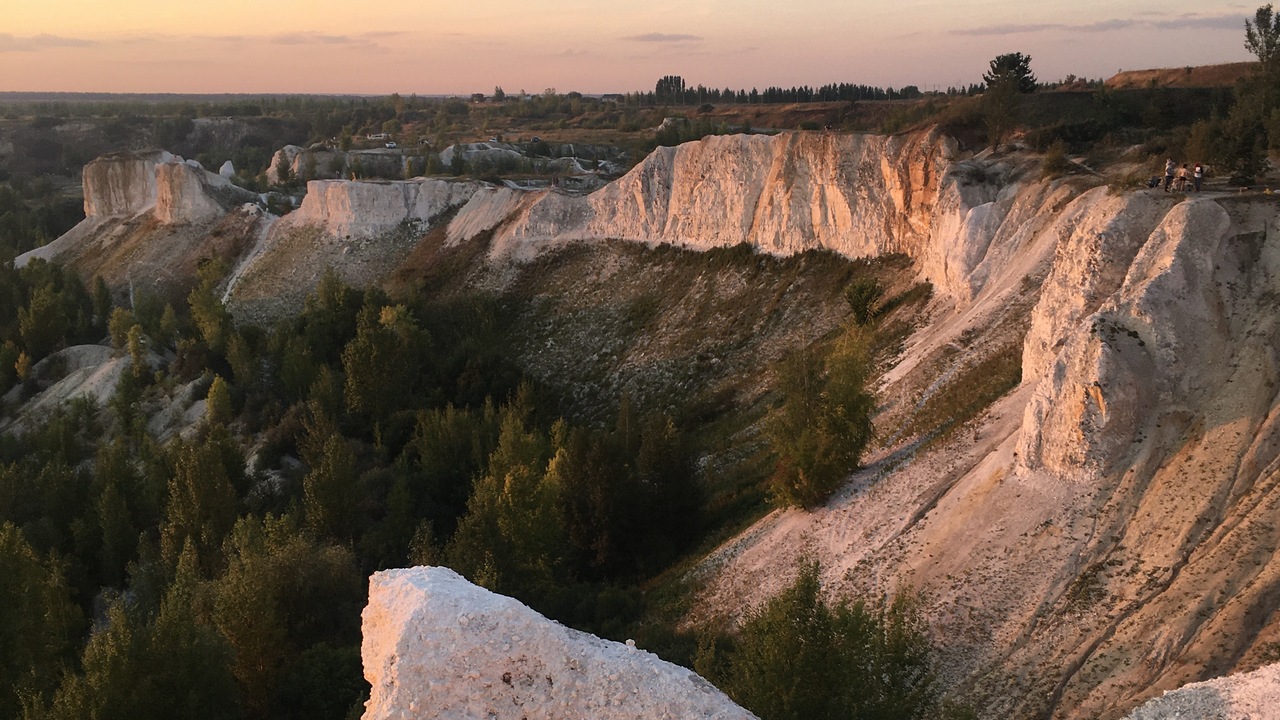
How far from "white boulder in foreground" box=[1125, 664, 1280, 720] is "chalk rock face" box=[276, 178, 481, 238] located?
5442cm

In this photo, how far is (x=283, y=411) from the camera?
4019 cm

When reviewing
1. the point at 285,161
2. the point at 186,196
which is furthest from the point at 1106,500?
the point at 285,161

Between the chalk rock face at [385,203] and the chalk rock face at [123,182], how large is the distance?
2282 cm

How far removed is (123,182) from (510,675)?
77.9 metres

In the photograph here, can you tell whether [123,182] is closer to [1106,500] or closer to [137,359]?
[137,359]

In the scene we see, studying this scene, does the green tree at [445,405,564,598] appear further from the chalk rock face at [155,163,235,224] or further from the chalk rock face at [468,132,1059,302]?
the chalk rock face at [155,163,235,224]

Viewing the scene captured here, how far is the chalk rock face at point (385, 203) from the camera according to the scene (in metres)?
60.6

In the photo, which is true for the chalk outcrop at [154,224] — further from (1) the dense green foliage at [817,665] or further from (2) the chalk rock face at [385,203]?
(1) the dense green foliage at [817,665]

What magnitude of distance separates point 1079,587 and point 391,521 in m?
18.9

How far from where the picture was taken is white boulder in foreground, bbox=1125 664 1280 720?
966 centimetres

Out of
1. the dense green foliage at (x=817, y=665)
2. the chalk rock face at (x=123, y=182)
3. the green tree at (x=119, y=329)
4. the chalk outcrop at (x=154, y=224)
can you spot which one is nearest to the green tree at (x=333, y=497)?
the dense green foliage at (x=817, y=665)

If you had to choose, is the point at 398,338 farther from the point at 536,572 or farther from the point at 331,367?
the point at 536,572

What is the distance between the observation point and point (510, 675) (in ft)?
33.2

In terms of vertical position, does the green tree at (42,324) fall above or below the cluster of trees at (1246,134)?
below
